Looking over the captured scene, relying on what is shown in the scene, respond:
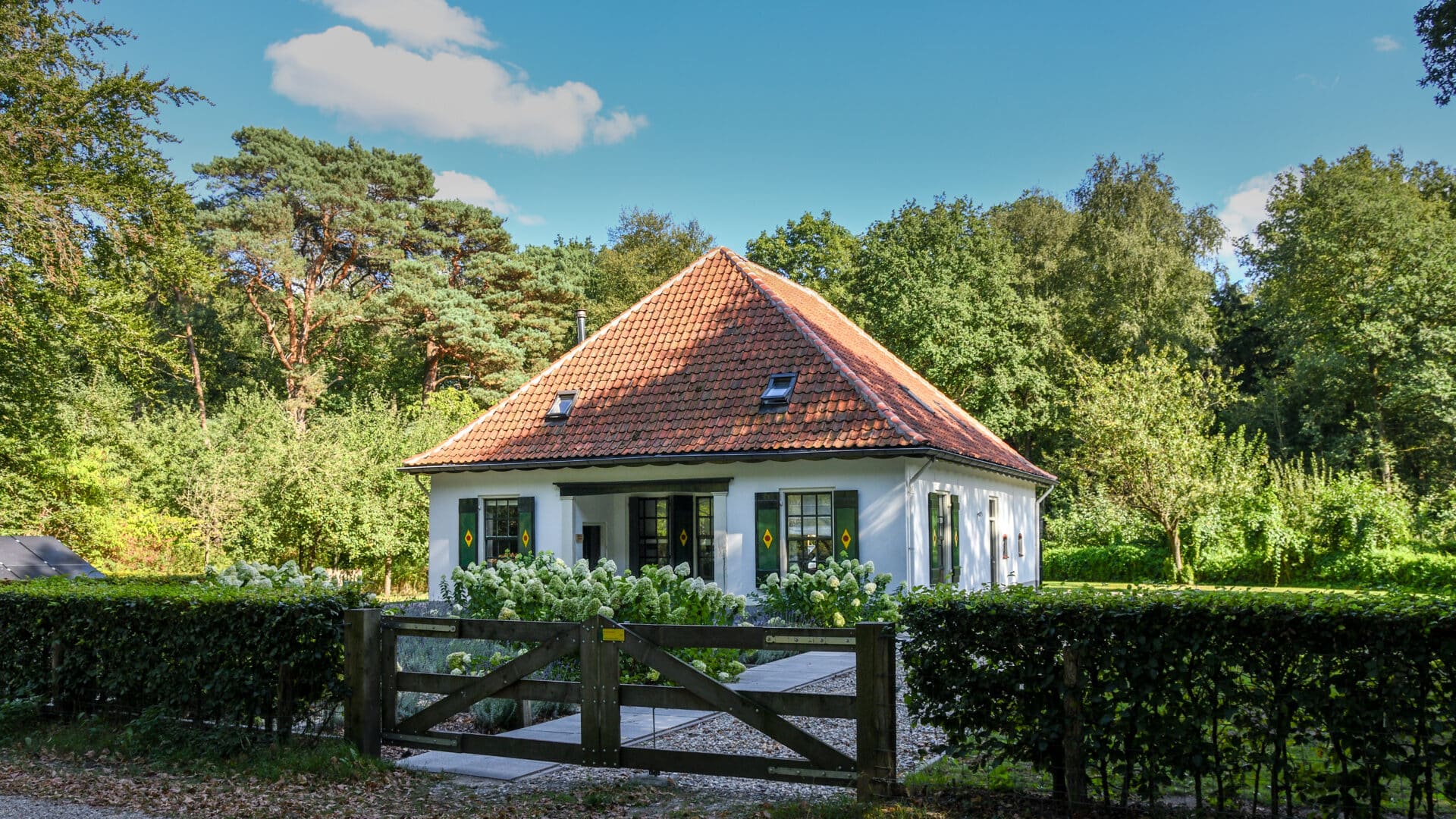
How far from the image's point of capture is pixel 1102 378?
3114 centimetres

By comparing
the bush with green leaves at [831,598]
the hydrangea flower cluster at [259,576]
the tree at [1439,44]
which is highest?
the tree at [1439,44]

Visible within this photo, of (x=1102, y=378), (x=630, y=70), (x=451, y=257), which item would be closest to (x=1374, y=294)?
(x=1102, y=378)

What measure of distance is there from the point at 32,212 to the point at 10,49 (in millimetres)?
3420

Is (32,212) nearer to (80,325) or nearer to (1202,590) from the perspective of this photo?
(80,325)

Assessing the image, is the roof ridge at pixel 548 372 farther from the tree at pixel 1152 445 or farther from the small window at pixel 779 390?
the tree at pixel 1152 445

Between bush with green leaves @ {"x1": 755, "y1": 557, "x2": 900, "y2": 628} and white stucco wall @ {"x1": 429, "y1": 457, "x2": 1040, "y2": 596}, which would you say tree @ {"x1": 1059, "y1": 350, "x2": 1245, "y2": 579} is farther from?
bush with green leaves @ {"x1": 755, "y1": 557, "x2": 900, "y2": 628}

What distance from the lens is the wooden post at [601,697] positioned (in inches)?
259

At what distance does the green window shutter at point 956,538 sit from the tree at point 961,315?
15.3 metres

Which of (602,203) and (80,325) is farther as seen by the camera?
(602,203)

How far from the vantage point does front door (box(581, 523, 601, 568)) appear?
1823cm

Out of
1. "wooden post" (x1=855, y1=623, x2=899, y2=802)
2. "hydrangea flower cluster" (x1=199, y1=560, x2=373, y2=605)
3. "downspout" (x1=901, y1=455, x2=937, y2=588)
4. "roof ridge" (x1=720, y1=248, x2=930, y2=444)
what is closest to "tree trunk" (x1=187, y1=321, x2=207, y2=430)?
"roof ridge" (x1=720, y1=248, x2=930, y2=444)

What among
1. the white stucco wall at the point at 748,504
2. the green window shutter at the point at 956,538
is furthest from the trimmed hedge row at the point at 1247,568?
the white stucco wall at the point at 748,504

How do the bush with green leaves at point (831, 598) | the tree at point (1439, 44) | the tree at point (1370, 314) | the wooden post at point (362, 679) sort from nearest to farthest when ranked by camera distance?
the wooden post at point (362, 679)
the tree at point (1439, 44)
the bush with green leaves at point (831, 598)
the tree at point (1370, 314)

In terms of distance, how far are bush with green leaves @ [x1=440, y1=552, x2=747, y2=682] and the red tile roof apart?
4497 mm
